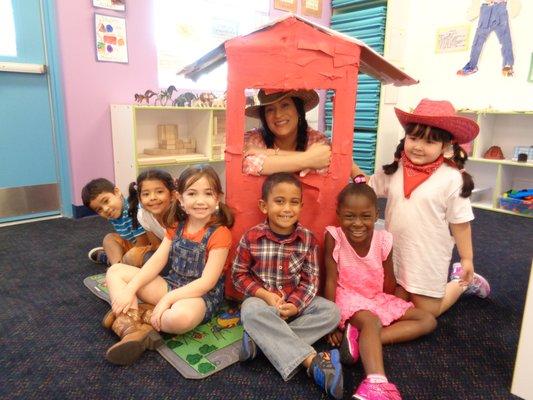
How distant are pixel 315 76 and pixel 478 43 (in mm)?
3367

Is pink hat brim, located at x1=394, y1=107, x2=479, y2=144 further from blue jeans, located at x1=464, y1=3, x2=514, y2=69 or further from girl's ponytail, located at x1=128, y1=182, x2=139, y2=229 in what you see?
blue jeans, located at x1=464, y1=3, x2=514, y2=69

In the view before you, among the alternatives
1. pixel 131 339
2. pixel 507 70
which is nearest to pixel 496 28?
pixel 507 70

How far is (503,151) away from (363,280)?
3395 mm

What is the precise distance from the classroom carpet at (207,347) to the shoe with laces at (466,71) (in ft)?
12.7

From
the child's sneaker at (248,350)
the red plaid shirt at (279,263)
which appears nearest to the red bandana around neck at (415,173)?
the red plaid shirt at (279,263)

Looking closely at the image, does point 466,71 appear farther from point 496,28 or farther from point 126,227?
point 126,227

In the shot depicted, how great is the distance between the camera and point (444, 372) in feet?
4.99

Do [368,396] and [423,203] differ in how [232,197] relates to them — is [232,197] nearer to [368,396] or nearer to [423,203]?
[423,203]

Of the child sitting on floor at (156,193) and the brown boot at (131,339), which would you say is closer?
the brown boot at (131,339)

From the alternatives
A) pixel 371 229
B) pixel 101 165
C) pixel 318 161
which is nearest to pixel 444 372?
pixel 371 229

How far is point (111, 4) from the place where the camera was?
11.2 feet

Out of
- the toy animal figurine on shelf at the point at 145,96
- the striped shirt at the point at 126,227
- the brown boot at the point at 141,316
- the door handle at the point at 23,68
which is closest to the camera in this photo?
the brown boot at the point at 141,316

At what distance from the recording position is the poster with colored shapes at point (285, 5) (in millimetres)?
4625

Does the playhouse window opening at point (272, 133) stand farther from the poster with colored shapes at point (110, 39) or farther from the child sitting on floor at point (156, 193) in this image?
the poster with colored shapes at point (110, 39)
